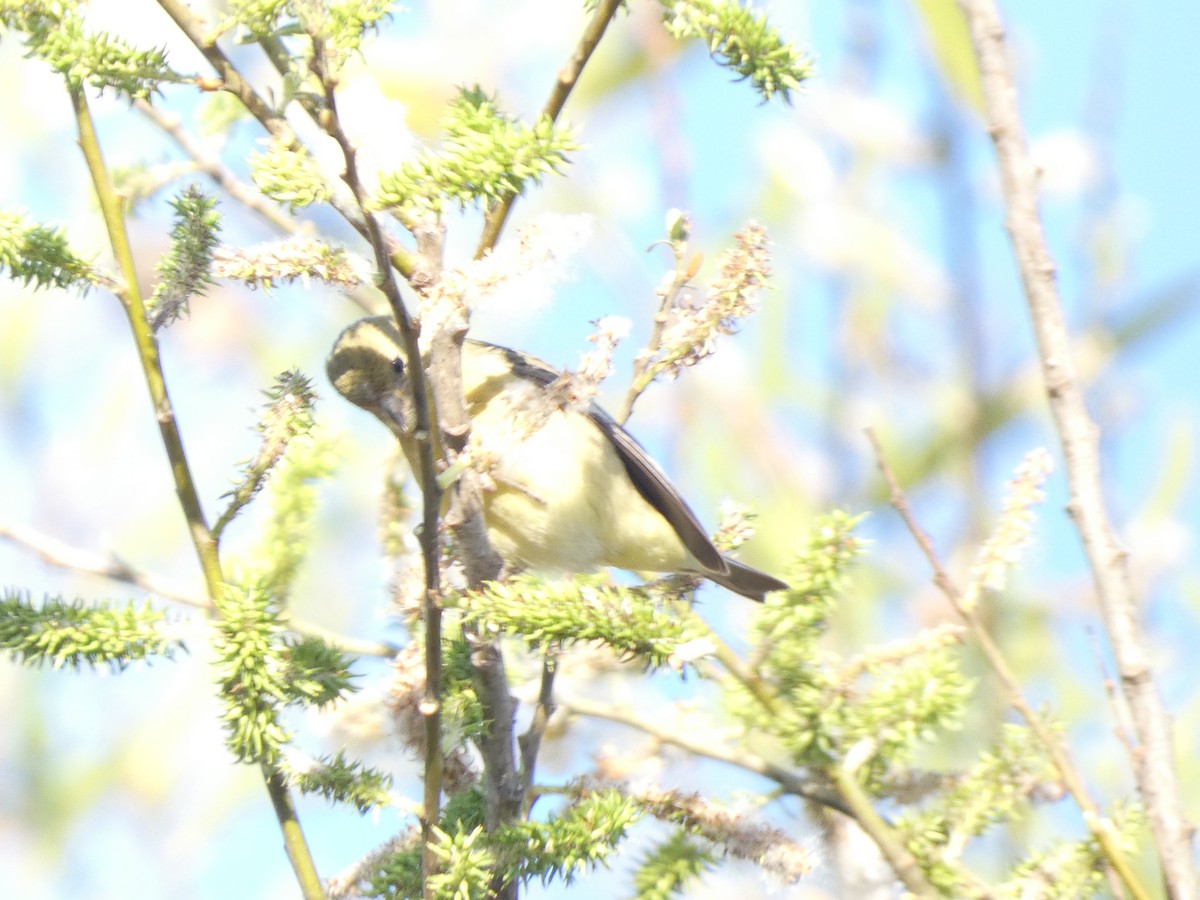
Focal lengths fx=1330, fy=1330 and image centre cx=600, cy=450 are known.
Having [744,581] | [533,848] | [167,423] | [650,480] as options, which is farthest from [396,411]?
[533,848]

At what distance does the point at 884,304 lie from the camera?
164 inches

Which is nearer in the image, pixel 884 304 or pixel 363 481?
pixel 884 304

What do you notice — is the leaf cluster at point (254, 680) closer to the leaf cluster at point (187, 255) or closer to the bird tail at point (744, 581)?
the leaf cluster at point (187, 255)

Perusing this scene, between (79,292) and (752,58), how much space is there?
2.71 feet

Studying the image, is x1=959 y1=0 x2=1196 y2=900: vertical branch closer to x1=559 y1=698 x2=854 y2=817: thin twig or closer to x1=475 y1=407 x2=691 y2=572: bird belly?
x1=559 y1=698 x2=854 y2=817: thin twig

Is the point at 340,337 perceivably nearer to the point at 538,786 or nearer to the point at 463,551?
the point at 463,551

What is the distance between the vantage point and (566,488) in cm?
299

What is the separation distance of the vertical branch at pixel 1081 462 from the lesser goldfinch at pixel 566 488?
3.59ft

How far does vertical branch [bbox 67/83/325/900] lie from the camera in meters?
1.53

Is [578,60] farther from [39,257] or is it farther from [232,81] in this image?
[39,257]

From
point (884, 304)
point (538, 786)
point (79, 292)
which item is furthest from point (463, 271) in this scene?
point (884, 304)

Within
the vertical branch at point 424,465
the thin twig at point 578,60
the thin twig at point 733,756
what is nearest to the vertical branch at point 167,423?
the vertical branch at point 424,465

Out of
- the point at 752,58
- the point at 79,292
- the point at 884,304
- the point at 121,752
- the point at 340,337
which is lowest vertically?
the point at 79,292

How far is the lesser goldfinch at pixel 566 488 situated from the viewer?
294 cm
